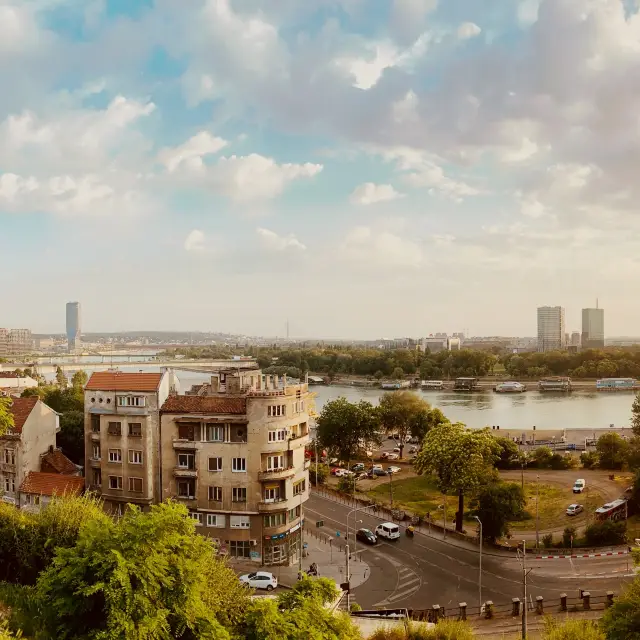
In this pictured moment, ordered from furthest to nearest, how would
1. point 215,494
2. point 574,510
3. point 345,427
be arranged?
point 345,427 → point 574,510 → point 215,494

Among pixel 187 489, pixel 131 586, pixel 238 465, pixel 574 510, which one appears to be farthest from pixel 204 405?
pixel 574 510

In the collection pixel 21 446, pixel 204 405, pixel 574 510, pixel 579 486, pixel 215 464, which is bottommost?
pixel 574 510

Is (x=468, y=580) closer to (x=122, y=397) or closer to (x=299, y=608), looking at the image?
(x=299, y=608)

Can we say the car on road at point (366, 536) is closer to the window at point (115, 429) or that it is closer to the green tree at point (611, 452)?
the window at point (115, 429)

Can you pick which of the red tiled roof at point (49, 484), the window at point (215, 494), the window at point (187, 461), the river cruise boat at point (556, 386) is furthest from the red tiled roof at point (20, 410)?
the river cruise boat at point (556, 386)

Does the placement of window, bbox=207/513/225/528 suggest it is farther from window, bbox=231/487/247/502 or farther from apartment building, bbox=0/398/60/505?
apartment building, bbox=0/398/60/505

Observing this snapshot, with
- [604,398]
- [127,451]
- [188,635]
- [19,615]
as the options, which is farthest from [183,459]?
[604,398]

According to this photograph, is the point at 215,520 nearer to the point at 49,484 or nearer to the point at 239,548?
the point at 239,548

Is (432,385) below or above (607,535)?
below
